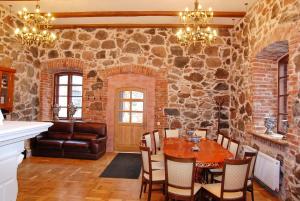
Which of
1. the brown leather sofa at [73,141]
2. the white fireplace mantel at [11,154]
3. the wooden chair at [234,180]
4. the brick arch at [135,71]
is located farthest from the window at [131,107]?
the white fireplace mantel at [11,154]

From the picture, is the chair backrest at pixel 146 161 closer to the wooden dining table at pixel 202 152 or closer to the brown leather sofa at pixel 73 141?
the wooden dining table at pixel 202 152

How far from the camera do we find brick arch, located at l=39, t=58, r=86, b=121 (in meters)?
7.29

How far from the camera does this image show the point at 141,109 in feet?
23.7

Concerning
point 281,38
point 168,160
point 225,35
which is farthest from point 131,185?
point 225,35

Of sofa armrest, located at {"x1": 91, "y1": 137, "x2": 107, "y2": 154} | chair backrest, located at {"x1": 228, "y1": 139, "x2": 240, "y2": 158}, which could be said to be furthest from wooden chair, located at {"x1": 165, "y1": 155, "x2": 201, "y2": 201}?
sofa armrest, located at {"x1": 91, "y1": 137, "x2": 107, "y2": 154}

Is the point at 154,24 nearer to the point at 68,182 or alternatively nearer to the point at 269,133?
the point at 269,133

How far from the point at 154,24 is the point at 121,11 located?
4.27 ft

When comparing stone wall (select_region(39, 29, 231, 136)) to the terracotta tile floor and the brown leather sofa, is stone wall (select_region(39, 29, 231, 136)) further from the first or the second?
the terracotta tile floor

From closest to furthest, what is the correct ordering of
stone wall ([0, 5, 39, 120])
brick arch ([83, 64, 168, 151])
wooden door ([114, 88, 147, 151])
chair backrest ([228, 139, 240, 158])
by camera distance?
chair backrest ([228, 139, 240, 158]), stone wall ([0, 5, 39, 120]), brick arch ([83, 64, 168, 151]), wooden door ([114, 88, 147, 151])

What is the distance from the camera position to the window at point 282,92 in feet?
16.1

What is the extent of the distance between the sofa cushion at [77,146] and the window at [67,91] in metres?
1.53

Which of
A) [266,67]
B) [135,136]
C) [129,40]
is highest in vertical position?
[129,40]

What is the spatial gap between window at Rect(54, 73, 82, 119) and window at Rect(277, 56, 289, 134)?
17.8ft

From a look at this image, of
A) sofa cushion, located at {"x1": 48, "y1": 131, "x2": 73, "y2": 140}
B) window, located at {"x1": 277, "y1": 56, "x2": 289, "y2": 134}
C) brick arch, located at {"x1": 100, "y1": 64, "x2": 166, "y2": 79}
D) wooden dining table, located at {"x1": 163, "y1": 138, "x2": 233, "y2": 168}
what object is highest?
brick arch, located at {"x1": 100, "y1": 64, "x2": 166, "y2": 79}
